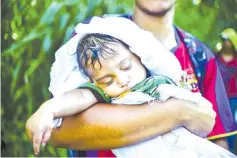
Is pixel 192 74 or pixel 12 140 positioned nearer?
pixel 192 74

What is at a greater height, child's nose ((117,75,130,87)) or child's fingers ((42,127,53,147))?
child's nose ((117,75,130,87))

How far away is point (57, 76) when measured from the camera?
2.18 m

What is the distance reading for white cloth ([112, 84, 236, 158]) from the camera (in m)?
2.05

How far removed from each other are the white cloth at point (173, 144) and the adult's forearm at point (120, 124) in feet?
0.08

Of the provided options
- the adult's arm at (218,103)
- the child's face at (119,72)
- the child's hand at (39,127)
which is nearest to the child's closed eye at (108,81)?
the child's face at (119,72)

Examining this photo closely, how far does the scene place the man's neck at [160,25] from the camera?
2133 millimetres

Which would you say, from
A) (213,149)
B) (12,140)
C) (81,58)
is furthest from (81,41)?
(213,149)

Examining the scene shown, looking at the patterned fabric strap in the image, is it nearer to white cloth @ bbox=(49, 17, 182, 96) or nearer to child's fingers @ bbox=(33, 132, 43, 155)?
white cloth @ bbox=(49, 17, 182, 96)

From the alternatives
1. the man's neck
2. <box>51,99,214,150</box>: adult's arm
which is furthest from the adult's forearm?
the man's neck

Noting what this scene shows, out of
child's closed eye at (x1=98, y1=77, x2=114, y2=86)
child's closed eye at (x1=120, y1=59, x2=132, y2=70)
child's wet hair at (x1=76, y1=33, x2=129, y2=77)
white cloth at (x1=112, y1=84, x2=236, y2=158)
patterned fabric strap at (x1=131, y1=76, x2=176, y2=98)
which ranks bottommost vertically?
white cloth at (x1=112, y1=84, x2=236, y2=158)

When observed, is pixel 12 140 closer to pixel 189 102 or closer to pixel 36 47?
pixel 36 47

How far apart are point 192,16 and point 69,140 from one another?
680 mm

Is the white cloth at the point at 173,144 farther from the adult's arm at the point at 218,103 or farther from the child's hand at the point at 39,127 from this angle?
the child's hand at the point at 39,127

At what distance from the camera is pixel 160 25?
2143 mm
